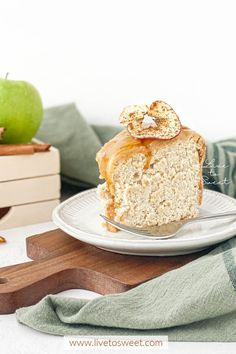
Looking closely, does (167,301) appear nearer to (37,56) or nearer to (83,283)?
(83,283)

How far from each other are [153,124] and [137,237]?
0.65 feet

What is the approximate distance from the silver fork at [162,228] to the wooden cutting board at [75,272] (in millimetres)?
37

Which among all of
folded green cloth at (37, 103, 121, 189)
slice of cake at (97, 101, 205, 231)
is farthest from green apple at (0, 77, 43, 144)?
slice of cake at (97, 101, 205, 231)

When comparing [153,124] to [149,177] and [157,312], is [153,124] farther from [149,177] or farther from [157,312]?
[157,312]

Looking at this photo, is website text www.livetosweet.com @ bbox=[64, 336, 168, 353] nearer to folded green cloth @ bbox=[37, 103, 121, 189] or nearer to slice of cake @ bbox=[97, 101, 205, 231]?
slice of cake @ bbox=[97, 101, 205, 231]

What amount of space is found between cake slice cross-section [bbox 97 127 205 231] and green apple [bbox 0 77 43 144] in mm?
293

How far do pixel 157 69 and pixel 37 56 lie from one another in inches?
15.1

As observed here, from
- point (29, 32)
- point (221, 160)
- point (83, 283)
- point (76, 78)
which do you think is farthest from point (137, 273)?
point (29, 32)

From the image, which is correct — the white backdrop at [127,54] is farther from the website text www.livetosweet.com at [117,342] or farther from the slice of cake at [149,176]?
the website text www.livetosweet.com at [117,342]

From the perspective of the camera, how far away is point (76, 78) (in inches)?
72.2

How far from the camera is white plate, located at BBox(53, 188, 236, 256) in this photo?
1087mm

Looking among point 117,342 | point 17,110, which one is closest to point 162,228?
point 117,342

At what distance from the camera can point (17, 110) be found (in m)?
1.39

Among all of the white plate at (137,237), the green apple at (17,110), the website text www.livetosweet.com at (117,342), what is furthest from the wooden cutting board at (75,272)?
the green apple at (17,110)
